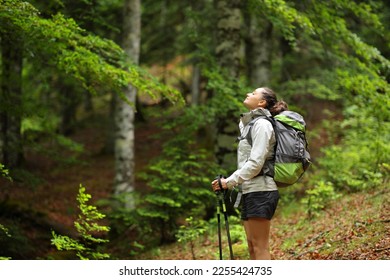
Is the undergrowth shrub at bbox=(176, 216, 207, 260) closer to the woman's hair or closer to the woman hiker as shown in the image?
the woman hiker

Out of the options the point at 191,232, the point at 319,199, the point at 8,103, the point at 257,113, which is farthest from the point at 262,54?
the point at 257,113

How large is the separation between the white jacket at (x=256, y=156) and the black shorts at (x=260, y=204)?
5cm

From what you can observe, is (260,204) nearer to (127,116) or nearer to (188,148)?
(188,148)

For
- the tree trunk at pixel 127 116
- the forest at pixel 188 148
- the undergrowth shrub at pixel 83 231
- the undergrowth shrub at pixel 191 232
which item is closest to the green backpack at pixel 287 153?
the forest at pixel 188 148

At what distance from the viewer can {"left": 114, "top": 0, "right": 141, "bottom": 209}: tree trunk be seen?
1120 centimetres

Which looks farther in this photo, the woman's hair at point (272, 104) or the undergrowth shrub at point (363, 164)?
the undergrowth shrub at point (363, 164)

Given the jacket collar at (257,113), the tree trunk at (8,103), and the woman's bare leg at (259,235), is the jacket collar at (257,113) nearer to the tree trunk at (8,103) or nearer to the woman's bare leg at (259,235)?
the woman's bare leg at (259,235)

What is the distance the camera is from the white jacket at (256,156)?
4.43m

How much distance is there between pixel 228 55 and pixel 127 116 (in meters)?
3.03

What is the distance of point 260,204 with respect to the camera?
4.49 metres

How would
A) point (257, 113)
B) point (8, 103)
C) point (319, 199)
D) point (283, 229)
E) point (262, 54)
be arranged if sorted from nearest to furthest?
point (257, 113) → point (8, 103) → point (283, 229) → point (319, 199) → point (262, 54)

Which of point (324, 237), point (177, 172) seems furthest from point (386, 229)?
point (177, 172)

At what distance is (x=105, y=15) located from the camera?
48.8 ft
